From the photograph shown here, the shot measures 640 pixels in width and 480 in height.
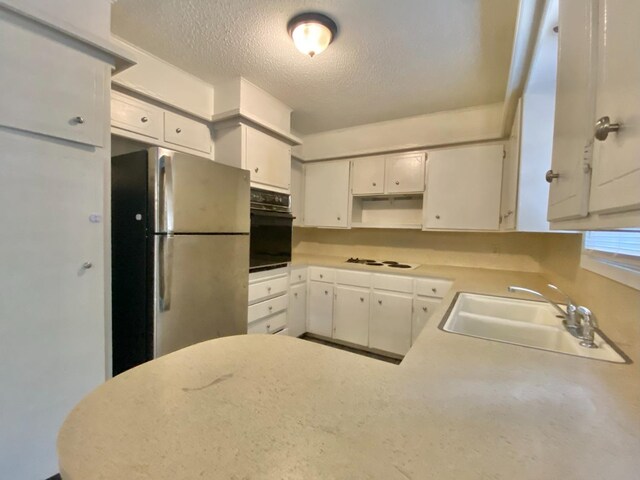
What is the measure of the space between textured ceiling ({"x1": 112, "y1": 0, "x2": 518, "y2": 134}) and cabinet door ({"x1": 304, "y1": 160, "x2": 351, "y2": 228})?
790mm

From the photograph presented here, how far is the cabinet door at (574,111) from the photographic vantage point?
610mm

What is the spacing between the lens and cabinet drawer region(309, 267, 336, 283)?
9.48 ft

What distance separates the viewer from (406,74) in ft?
6.57

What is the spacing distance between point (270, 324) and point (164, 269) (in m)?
1.19

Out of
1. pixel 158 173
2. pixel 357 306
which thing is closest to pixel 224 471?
pixel 158 173

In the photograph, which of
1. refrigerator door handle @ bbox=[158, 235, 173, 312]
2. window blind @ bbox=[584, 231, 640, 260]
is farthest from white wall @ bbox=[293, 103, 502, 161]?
refrigerator door handle @ bbox=[158, 235, 173, 312]

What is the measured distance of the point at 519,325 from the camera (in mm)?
1250

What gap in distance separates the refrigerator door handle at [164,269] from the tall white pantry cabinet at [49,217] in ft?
0.78

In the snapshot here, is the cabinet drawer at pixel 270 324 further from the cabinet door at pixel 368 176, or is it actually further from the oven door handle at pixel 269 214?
the cabinet door at pixel 368 176

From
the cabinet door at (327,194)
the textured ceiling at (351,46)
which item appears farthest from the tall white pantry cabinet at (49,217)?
the cabinet door at (327,194)

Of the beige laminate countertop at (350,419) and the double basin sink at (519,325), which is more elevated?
the beige laminate countertop at (350,419)

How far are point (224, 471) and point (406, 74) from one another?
7.74 feet

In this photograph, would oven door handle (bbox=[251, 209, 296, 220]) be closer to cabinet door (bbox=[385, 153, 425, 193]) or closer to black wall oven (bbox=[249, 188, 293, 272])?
black wall oven (bbox=[249, 188, 293, 272])

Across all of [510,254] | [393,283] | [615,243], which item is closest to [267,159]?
[393,283]
